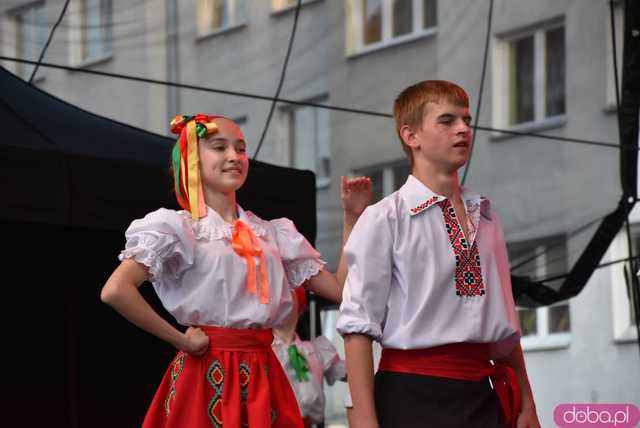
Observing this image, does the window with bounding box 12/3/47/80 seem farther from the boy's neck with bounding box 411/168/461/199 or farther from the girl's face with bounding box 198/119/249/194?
the boy's neck with bounding box 411/168/461/199

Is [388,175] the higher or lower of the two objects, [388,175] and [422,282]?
the higher

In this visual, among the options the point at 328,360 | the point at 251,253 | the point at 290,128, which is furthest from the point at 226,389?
the point at 290,128

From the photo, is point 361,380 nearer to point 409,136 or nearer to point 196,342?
point 409,136

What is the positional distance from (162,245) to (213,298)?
198mm

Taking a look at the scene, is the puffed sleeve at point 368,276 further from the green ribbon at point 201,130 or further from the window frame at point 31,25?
the window frame at point 31,25

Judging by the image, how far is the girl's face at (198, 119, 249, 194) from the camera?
3771 mm

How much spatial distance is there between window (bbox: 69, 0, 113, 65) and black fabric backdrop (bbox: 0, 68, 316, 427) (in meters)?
1.25

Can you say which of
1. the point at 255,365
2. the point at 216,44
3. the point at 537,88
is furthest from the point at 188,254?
the point at 537,88

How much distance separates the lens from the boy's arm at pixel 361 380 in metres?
2.86

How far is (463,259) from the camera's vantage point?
2959 millimetres

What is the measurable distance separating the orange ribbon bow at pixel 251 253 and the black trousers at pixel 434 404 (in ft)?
2.63

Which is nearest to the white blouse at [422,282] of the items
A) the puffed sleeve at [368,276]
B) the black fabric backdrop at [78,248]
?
the puffed sleeve at [368,276]

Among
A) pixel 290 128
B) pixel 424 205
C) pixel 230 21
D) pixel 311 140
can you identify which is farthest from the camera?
pixel 311 140

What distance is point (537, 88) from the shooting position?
1134 centimetres
